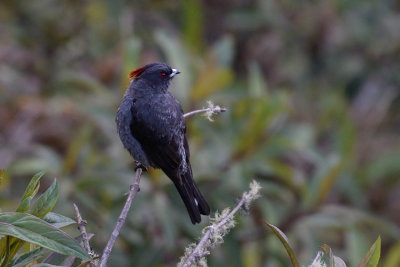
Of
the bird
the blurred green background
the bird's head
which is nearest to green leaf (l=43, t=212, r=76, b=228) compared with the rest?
the blurred green background

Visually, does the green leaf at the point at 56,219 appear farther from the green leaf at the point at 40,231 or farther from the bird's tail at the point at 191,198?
the bird's tail at the point at 191,198

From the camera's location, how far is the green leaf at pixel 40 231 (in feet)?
7.71

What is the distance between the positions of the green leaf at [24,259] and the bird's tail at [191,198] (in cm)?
128

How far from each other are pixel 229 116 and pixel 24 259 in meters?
3.88

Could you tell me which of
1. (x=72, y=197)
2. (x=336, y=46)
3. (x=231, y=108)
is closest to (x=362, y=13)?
(x=336, y=46)

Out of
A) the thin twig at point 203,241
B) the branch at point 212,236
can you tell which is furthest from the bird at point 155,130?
the thin twig at point 203,241

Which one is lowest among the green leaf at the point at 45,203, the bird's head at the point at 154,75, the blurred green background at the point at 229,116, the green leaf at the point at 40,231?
the green leaf at the point at 40,231

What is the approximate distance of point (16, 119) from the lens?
298 inches

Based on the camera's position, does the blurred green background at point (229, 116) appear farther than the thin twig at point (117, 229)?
Yes

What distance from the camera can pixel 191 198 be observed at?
3.87 meters

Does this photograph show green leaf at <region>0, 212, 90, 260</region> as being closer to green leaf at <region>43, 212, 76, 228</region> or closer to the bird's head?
green leaf at <region>43, 212, 76, 228</region>

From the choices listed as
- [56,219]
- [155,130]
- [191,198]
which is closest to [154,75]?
[155,130]

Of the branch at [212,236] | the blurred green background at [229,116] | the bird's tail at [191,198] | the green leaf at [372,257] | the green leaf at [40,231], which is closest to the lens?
the green leaf at [40,231]

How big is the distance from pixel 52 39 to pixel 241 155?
3.79m
